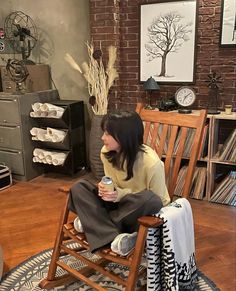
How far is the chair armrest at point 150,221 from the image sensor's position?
4.75ft

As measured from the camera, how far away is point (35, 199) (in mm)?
3035

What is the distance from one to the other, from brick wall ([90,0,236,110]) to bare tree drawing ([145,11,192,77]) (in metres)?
0.14

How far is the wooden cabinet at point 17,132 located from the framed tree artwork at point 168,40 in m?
1.19

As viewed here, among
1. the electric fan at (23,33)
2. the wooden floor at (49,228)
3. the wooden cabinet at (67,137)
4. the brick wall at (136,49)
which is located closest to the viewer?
the wooden floor at (49,228)

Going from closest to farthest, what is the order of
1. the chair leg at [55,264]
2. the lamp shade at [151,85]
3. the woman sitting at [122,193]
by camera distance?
the woman sitting at [122,193], the chair leg at [55,264], the lamp shade at [151,85]

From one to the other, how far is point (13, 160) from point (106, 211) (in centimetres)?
204

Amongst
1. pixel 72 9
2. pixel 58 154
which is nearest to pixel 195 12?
pixel 72 9

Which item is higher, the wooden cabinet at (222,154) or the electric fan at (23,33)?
the electric fan at (23,33)

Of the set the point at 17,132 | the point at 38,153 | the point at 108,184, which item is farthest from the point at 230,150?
the point at 17,132

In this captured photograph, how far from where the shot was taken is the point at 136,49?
10.7 ft

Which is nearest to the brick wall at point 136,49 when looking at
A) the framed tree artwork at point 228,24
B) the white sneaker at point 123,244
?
the framed tree artwork at point 228,24

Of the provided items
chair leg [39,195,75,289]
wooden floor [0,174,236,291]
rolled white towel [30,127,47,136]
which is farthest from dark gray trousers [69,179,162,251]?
rolled white towel [30,127,47,136]

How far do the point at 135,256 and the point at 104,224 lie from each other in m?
0.22

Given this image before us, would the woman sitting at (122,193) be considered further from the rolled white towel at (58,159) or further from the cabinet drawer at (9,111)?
the cabinet drawer at (9,111)
